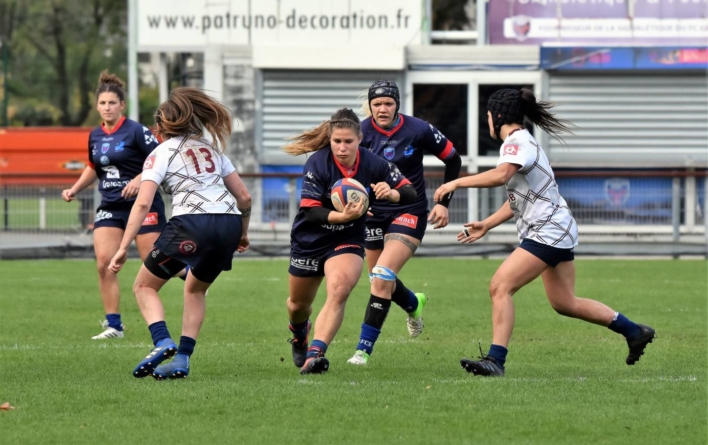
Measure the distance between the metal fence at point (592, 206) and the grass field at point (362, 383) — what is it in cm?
655

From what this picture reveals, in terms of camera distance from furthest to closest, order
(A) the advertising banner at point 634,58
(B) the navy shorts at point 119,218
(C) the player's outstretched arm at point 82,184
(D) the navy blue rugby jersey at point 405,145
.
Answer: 1. (A) the advertising banner at point 634,58
2. (C) the player's outstretched arm at point 82,184
3. (B) the navy shorts at point 119,218
4. (D) the navy blue rugby jersey at point 405,145

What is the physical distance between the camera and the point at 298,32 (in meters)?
22.7

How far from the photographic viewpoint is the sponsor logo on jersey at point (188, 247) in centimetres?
751

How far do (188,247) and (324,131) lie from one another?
1.27 m

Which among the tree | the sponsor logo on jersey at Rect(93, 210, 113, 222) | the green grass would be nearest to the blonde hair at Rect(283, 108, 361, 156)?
the sponsor logo on jersey at Rect(93, 210, 113, 222)

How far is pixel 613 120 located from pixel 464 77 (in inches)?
116

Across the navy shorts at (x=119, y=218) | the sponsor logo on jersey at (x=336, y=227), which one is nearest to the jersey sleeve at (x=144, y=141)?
the navy shorts at (x=119, y=218)

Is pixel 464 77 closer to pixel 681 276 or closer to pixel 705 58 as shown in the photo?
pixel 705 58

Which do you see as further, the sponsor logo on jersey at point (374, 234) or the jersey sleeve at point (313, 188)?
the sponsor logo on jersey at point (374, 234)

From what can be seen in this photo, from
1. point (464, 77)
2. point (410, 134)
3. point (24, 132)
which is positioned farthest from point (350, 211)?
point (24, 132)

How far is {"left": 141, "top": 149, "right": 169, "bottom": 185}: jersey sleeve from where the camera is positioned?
7551 millimetres

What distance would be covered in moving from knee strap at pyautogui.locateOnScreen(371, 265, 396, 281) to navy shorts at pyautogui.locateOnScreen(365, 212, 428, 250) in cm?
54

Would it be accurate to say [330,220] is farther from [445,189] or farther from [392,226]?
[392,226]

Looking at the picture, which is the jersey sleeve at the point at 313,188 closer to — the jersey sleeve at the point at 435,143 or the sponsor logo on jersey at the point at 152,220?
the jersey sleeve at the point at 435,143
